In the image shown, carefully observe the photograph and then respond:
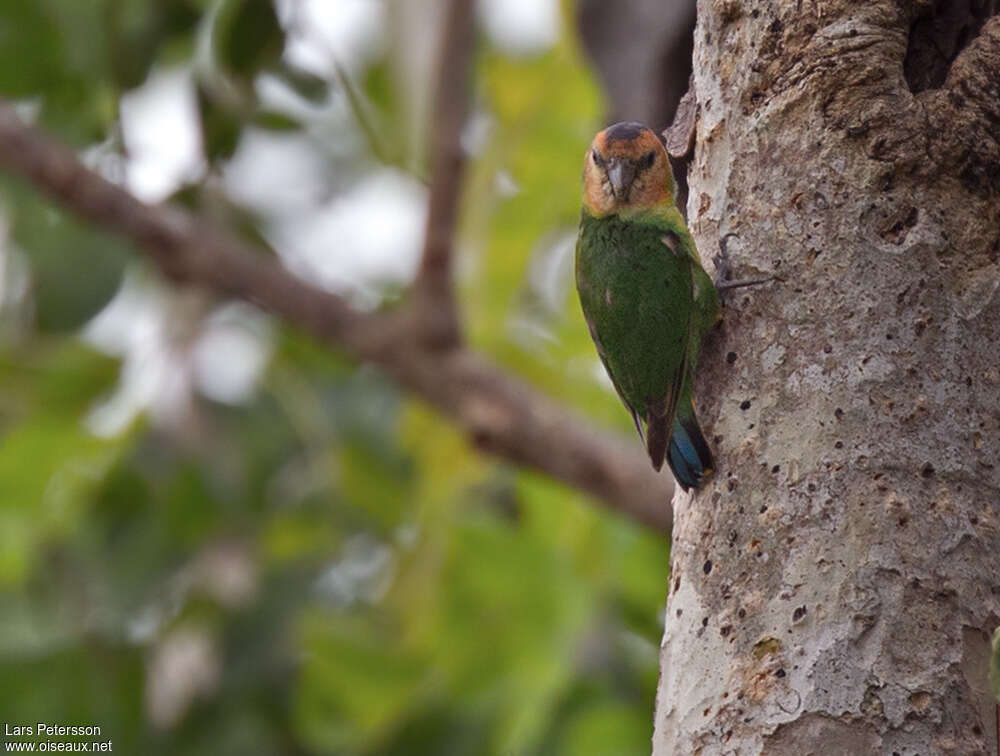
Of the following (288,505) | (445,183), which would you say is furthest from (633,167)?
(288,505)

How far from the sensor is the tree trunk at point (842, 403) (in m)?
1.91

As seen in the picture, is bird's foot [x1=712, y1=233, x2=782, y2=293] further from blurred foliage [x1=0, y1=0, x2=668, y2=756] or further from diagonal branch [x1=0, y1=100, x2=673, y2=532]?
diagonal branch [x1=0, y1=100, x2=673, y2=532]

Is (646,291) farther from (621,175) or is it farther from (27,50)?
(27,50)

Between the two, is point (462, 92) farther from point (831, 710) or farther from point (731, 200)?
point (831, 710)

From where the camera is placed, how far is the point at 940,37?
97.1 inches

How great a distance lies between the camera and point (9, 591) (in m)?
5.77

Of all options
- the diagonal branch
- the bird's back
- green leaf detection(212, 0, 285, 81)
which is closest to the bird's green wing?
the bird's back

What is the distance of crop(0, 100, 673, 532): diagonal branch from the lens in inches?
176

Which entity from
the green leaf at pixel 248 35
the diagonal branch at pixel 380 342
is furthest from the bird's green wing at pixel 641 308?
the diagonal branch at pixel 380 342

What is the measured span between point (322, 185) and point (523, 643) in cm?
480

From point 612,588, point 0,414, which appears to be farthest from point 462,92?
point 0,414

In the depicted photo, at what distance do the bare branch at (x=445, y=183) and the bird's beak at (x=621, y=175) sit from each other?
1503 millimetres

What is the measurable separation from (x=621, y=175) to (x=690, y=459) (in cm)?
88

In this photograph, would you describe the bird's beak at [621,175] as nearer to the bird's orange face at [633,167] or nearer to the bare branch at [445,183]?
the bird's orange face at [633,167]
